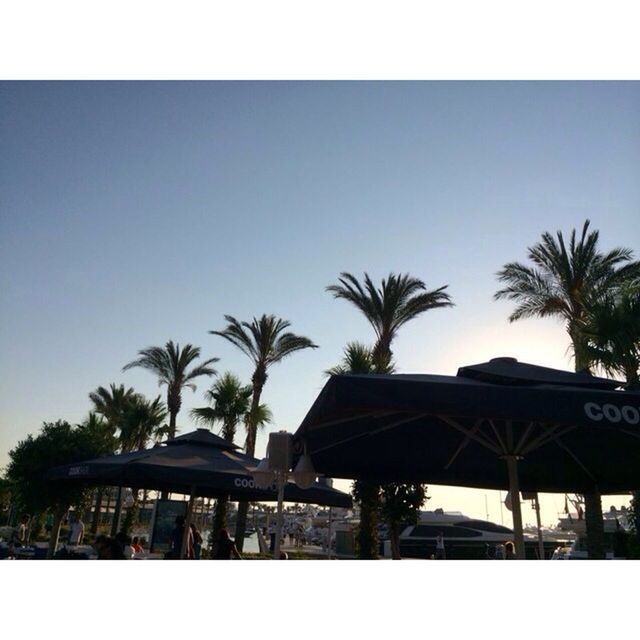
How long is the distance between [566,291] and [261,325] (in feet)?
41.8

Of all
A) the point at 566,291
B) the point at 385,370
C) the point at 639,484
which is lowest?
the point at 639,484

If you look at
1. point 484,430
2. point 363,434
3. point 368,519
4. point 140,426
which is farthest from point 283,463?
point 140,426

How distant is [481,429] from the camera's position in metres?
6.84

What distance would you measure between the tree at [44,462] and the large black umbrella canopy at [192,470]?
39.5 ft

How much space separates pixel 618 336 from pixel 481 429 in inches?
368

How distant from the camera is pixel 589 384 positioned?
5.21 metres

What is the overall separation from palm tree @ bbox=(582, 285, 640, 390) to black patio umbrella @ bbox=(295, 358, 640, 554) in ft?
26.3

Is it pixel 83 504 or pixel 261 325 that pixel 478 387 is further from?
pixel 261 325

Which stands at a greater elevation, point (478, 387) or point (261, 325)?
point (261, 325)

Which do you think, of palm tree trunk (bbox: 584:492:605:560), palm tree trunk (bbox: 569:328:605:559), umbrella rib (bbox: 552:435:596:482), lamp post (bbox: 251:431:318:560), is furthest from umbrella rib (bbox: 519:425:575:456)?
palm tree trunk (bbox: 584:492:605:560)

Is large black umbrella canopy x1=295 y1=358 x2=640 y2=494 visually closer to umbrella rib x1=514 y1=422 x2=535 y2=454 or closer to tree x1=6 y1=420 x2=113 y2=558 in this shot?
umbrella rib x1=514 y1=422 x2=535 y2=454
